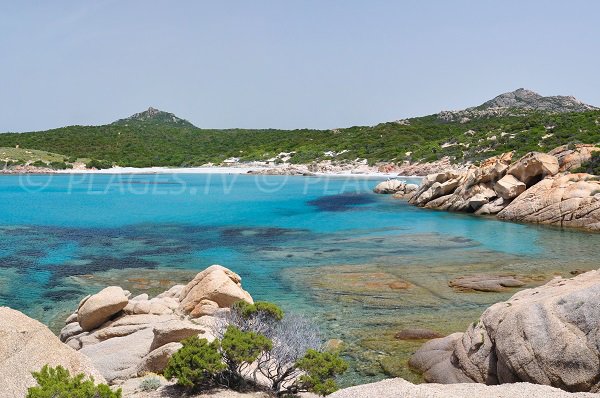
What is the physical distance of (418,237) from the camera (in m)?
37.6

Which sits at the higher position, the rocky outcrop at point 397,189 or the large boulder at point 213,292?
the rocky outcrop at point 397,189

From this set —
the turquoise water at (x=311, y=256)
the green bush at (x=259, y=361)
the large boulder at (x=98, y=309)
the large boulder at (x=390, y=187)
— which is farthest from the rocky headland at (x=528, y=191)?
the large boulder at (x=98, y=309)

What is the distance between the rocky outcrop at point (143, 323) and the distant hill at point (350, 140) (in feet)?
220

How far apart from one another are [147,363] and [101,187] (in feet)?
261

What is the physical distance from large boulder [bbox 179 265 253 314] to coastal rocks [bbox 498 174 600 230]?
30.3 m

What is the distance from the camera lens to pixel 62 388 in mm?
8398

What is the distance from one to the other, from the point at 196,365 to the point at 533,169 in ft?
141

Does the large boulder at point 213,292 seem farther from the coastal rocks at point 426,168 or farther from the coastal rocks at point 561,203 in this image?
the coastal rocks at point 426,168

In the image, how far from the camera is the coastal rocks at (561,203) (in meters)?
40.0

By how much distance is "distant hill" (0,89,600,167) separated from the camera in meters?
90.9

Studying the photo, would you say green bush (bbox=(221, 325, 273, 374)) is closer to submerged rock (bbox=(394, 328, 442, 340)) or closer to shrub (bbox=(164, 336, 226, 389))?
shrub (bbox=(164, 336, 226, 389))

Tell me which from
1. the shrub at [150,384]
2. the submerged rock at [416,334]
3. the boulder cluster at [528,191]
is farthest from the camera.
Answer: the boulder cluster at [528,191]

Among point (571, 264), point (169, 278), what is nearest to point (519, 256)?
point (571, 264)

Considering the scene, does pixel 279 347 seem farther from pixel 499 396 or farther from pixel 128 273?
pixel 128 273
